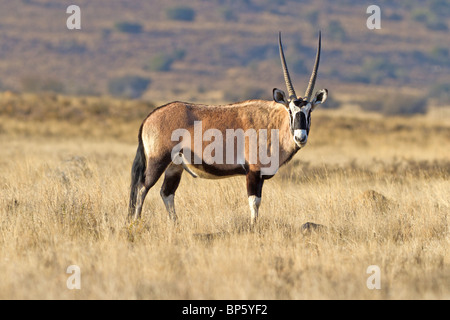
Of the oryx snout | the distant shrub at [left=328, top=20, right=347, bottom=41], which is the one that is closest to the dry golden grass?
the oryx snout

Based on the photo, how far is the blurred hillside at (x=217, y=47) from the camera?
3406 inches

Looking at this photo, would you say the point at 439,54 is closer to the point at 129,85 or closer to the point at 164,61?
the point at 164,61

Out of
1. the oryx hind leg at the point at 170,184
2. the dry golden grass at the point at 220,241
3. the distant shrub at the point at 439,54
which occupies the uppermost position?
the distant shrub at the point at 439,54

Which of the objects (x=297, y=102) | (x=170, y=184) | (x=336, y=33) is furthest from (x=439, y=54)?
(x=297, y=102)

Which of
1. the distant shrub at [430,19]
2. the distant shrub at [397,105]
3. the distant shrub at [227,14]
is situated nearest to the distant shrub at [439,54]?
the distant shrub at [430,19]

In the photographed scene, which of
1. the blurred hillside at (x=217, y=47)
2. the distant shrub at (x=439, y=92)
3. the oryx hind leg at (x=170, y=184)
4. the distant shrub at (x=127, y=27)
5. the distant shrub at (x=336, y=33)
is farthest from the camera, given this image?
the distant shrub at (x=336, y=33)

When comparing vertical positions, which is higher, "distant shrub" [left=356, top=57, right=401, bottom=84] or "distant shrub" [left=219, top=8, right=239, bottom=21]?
"distant shrub" [left=219, top=8, right=239, bottom=21]

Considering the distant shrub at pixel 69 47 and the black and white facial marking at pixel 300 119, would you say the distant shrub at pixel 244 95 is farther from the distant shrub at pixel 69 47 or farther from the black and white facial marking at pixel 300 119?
the black and white facial marking at pixel 300 119

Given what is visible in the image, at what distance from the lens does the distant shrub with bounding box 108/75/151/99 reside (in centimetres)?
7938

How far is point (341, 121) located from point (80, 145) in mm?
13626

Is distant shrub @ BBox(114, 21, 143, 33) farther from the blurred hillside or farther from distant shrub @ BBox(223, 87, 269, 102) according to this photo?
distant shrub @ BBox(223, 87, 269, 102)

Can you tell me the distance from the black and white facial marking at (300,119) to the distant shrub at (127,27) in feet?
318

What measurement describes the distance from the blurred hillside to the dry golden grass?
63.0 m

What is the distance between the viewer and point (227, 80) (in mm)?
89562
